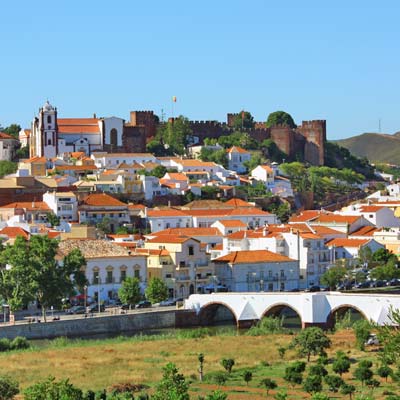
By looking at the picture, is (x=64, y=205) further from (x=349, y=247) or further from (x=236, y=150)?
(x=236, y=150)

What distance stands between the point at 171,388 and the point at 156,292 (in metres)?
27.8

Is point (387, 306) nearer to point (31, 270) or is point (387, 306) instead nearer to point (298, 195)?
point (31, 270)

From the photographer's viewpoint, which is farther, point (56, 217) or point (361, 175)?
point (361, 175)

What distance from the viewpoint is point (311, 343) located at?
47906 millimetres

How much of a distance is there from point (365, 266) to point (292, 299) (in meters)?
17.1

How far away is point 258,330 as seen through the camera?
56.1 m

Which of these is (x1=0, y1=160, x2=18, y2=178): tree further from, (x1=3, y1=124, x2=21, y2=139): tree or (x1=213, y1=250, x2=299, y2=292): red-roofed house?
(x1=213, y1=250, x2=299, y2=292): red-roofed house

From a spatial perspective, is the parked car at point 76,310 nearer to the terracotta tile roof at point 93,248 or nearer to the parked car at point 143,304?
the parked car at point 143,304

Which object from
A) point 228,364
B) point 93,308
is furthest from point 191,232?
point 228,364

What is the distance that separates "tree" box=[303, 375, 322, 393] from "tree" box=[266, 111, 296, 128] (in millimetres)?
84253

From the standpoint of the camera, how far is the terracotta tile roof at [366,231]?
82.5 meters

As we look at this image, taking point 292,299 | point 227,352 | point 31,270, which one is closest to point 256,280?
point 292,299

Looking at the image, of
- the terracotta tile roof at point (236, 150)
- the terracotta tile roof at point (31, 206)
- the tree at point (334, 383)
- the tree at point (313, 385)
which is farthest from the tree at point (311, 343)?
the terracotta tile roof at point (236, 150)

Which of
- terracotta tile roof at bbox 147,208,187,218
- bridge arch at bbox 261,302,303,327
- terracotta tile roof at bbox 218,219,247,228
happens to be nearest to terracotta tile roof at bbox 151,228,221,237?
terracotta tile roof at bbox 218,219,247,228
